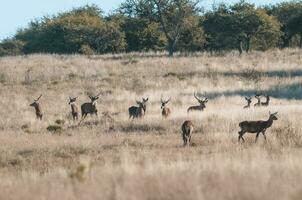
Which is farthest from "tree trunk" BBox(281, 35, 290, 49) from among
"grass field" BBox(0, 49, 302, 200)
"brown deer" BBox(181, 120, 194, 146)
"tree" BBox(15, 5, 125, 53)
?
"brown deer" BBox(181, 120, 194, 146)

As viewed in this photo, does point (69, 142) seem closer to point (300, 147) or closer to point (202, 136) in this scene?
point (202, 136)

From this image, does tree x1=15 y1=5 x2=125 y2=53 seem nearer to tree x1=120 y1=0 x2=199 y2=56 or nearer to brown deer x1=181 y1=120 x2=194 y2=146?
tree x1=120 y1=0 x2=199 y2=56

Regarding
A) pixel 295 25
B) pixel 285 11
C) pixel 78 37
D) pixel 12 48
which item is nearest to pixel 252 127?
pixel 295 25

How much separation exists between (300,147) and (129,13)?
54720 mm

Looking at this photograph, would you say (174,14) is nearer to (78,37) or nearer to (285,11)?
(78,37)

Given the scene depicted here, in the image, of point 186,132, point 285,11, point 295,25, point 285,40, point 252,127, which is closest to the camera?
point 186,132

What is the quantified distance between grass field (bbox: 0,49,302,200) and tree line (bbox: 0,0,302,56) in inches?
329

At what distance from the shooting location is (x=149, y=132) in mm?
23312

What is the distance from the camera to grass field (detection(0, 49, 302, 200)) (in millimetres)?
10914

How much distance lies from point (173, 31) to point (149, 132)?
4517 cm

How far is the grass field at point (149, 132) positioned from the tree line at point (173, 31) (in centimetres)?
835

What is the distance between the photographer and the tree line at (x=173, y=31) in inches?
2640

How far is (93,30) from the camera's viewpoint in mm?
75312


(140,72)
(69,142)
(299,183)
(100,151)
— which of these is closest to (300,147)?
(100,151)
